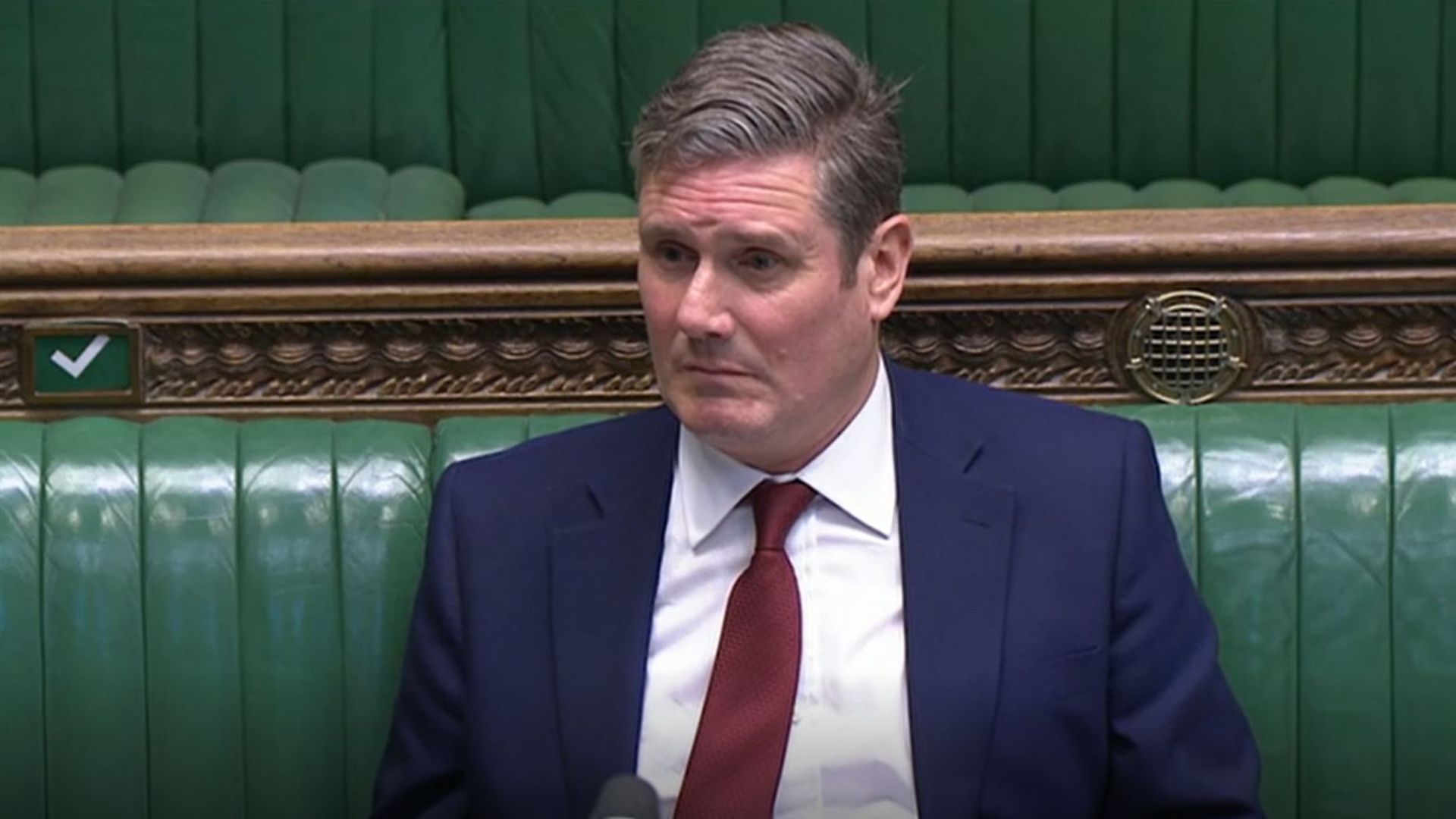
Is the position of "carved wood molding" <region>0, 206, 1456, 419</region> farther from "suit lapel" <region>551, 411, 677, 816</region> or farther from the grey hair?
the grey hair

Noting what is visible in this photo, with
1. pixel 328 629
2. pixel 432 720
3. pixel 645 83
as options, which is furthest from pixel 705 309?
pixel 645 83

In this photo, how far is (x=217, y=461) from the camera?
6.05ft

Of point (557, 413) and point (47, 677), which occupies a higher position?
point (557, 413)

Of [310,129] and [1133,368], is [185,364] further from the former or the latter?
[310,129]

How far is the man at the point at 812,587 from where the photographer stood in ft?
A: 4.95

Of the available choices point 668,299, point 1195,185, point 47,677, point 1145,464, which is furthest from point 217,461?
point 1195,185

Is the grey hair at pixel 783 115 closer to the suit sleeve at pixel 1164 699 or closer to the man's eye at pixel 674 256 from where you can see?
the man's eye at pixel 674 256

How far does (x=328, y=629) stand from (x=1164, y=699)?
24.4 inches

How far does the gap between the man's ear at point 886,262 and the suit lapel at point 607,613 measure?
199 millimetres

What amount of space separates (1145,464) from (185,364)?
822 millimetres

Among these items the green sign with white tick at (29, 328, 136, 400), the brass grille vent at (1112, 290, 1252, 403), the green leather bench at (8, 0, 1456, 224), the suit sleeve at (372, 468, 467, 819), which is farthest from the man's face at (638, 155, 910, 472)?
the green leather bench at (8, 0, 1456, 224)

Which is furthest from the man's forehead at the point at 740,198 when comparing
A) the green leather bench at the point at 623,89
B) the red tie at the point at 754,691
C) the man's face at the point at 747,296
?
the green leather bench at the point at 623,89

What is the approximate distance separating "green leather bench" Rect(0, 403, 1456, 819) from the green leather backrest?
3.94ft

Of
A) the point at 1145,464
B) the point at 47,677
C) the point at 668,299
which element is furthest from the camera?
the point at 47,677
